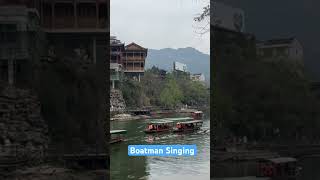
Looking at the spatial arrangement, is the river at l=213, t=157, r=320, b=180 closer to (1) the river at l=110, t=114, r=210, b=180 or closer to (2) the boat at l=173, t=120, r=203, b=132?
(1) the river at l=110, t=114, r=210, b=180

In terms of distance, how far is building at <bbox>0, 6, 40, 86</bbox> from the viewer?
4.62 metres

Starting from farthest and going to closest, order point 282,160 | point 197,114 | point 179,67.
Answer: point 282,160 < point 179,67 < point 197,114

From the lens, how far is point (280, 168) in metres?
4.75

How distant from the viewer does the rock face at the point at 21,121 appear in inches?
181

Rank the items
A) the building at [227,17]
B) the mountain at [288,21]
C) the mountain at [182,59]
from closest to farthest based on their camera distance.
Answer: the mountain at [182,59], the building at [227,17], the mountain at [288,21]

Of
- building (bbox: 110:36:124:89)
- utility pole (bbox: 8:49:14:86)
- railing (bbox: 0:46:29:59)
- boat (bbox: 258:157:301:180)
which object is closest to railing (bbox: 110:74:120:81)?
building (bbox: 110:36:124:89)

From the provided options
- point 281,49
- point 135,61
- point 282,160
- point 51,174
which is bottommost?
point 51,174

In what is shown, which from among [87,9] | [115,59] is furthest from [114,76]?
[87,9]

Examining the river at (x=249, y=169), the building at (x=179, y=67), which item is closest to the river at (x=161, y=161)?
the river at (x=249, y=169)

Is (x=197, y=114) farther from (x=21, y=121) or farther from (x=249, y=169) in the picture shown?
(x=21, y=121)

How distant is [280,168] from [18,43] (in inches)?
106

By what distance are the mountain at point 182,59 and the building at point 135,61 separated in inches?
2.2

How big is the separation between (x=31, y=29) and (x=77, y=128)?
1007mm

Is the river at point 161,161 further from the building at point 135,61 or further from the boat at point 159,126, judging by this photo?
the building at point 135,61
